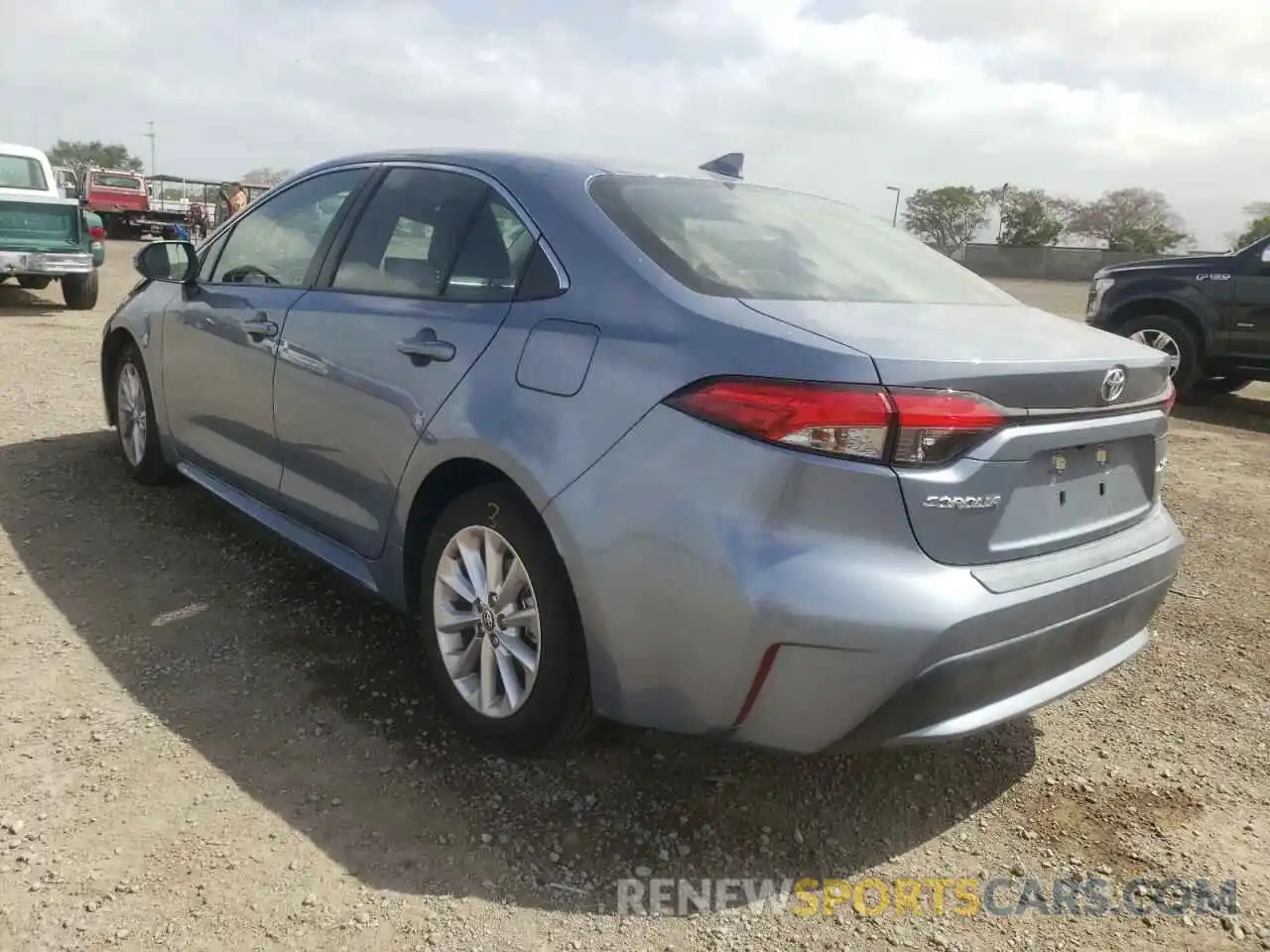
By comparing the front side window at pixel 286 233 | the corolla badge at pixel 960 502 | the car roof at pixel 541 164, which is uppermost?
the car roof at pixel 541 164

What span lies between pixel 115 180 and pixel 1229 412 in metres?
32.2

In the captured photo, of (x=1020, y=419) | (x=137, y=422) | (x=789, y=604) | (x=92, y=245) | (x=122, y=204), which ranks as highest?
(x=1020, y=419)

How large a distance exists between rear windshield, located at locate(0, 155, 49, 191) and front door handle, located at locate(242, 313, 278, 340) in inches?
428

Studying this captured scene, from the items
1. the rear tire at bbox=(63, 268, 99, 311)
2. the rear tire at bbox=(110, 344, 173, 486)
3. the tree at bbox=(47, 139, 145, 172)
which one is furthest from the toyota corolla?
the tree at bbox=(47, 139, 145, 172)

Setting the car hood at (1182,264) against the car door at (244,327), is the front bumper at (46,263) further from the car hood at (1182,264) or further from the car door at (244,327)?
the car hood at (1182,264)

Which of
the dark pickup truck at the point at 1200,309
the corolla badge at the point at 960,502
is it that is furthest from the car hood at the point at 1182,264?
the corolla badge at the point at 960,502

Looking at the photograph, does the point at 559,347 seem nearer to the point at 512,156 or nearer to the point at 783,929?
the point at 512,156

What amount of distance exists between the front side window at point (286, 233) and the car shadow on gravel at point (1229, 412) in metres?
7.58

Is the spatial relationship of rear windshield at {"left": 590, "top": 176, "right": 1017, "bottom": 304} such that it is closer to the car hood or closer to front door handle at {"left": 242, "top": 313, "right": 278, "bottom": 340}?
front door handle at {"left": 242, "top": 313, "right": 278, "bottom": 340}

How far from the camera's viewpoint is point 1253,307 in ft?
28.1

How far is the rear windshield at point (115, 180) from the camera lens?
31.3 metres

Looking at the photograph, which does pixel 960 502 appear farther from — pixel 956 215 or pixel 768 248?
pixel 956 215

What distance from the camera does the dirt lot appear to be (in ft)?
7.26

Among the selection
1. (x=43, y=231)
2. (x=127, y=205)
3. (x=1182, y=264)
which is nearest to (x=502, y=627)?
(x=1182, y=264)
